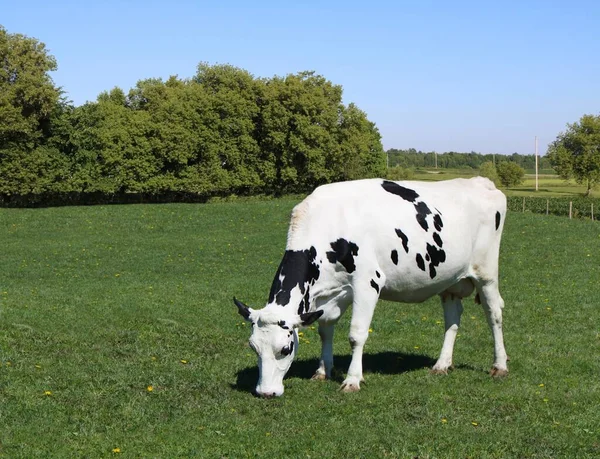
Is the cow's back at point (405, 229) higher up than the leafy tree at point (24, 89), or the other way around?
the leafy tree at point (24, 89)

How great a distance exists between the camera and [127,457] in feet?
26.1

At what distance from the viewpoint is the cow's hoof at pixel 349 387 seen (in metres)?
10.7

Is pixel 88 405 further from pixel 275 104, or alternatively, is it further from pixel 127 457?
pixel 275 104

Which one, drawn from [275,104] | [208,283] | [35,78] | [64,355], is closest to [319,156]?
[275,104]

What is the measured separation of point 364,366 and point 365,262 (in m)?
2.61

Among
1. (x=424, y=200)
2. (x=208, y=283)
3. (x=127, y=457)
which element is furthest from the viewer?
(x=208, y=283)

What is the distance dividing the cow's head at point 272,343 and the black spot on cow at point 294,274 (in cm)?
33

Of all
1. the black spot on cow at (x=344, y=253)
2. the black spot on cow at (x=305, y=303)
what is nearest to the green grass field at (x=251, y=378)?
the black spot on cow at (x=305, y=303)

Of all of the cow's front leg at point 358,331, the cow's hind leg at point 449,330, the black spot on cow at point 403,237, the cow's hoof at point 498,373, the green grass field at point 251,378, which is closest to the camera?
the green grass field at point 251,378

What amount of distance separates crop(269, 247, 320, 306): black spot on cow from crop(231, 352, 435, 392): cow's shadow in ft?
5.04

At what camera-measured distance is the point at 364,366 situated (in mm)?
12680

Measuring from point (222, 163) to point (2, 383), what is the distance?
217 ft

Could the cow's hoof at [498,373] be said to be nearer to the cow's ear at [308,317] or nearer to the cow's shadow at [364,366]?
the cow's shadow at [364,366]

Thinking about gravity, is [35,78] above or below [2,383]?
above
